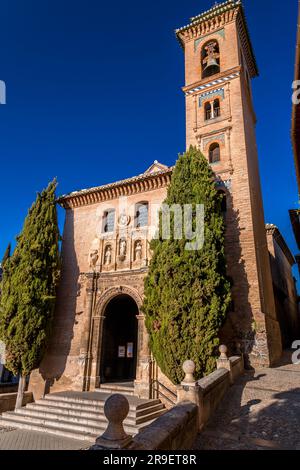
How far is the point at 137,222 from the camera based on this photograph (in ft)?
56.0

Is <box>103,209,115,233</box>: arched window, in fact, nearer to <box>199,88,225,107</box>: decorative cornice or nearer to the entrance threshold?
the entrance threshold

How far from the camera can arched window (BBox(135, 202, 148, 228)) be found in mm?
16922

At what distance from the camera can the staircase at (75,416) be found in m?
9.99

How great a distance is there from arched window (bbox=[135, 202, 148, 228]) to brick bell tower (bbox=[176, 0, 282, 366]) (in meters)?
4.39

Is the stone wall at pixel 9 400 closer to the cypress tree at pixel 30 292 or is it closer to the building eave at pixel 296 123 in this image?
the cypress tree at pixel 30 292

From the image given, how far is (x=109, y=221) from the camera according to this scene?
59.0 ft

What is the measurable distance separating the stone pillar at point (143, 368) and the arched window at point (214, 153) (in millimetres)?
9867

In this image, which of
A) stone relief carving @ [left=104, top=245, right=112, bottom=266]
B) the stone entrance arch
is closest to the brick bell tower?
the stone entrance arch

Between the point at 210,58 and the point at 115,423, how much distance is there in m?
21.3

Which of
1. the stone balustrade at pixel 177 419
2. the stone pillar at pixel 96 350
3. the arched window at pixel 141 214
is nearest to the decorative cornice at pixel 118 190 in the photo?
the arched window at pixel 141 214

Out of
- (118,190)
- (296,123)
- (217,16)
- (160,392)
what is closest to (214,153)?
(118,190)

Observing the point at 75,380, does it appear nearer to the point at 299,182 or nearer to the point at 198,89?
the point at 299,182

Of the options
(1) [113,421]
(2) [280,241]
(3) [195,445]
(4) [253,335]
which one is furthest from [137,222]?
(2) [280,241]

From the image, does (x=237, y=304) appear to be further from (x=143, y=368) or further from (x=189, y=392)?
(x=189, y=392)
